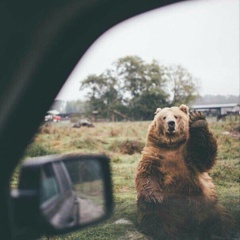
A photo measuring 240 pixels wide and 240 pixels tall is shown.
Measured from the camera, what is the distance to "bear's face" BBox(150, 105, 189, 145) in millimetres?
3030

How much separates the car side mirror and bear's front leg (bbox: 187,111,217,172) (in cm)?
175

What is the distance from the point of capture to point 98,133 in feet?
10.9

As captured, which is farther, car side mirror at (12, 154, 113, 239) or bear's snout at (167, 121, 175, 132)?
bear's snout at (167, 121, 175, 132)

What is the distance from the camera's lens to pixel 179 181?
120 inches

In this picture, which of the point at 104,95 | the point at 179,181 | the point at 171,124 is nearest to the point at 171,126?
the point at 171,124

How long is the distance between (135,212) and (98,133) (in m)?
0.63

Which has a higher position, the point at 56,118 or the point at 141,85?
the point at 141,85

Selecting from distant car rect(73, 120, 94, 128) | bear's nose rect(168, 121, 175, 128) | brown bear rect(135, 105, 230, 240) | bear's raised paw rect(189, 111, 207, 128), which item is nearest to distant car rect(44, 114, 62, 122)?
distant car rect(73, 120, 94, 128)

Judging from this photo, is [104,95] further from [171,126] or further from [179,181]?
[179,181]

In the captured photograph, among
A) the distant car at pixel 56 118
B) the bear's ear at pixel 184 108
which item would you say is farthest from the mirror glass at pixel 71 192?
the bear's ear at pixel 184 108

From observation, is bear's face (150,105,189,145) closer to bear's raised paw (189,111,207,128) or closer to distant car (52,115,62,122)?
bear's raised paw (189,111,207,128)

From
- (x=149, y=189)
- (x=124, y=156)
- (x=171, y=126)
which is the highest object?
→ (x=171, y=126)

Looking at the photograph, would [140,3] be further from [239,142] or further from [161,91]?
[239,142]

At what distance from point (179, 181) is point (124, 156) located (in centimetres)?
43
